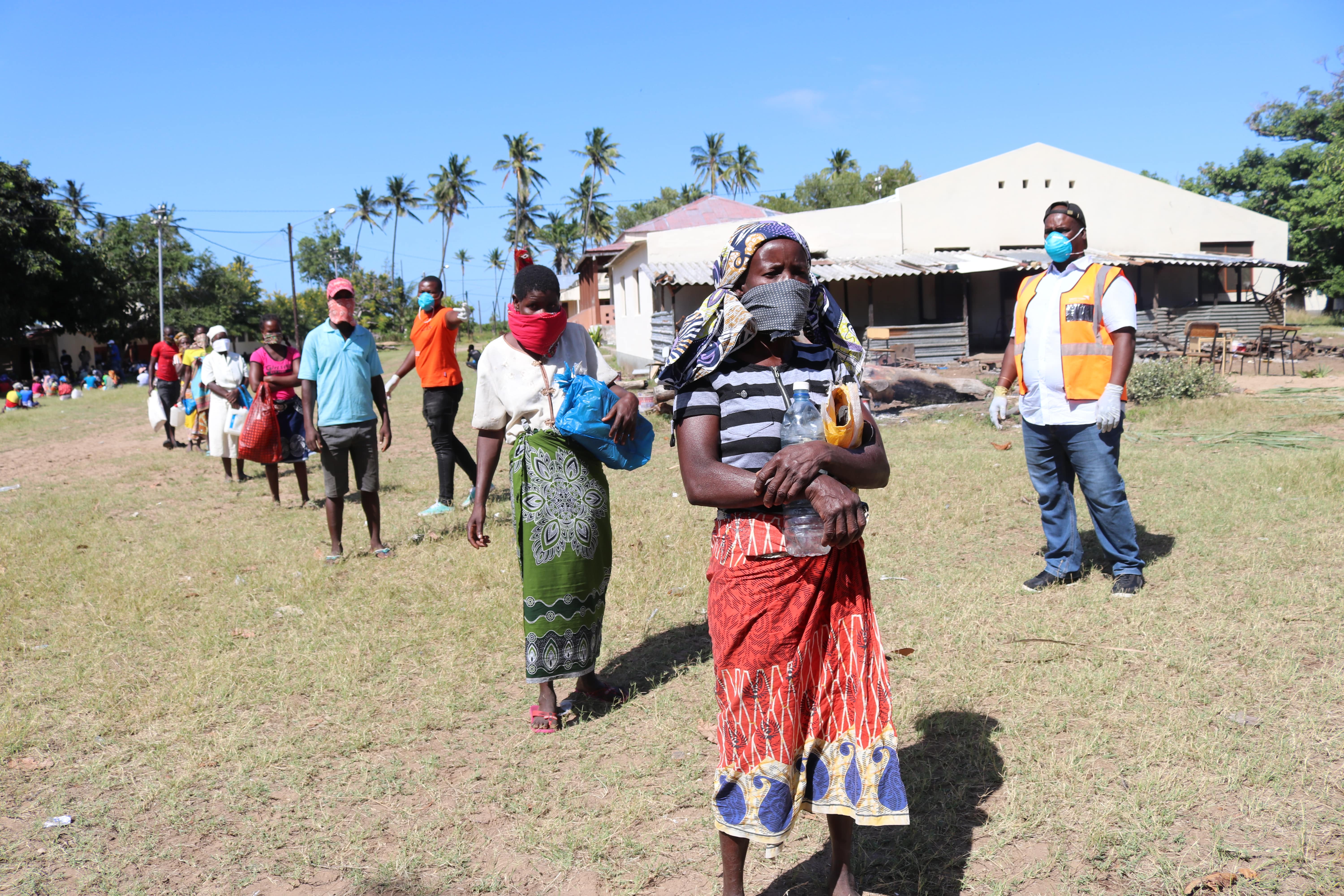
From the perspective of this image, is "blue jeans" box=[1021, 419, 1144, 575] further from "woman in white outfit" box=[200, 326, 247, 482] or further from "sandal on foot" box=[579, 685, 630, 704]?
"woman in white outfit" box=[200, 326, 247, 482]

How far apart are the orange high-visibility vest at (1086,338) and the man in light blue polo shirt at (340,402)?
4486mm

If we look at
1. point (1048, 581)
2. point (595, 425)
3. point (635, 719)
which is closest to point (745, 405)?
point (595, 425)

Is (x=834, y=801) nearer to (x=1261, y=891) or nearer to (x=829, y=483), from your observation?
(x=829, y=483)

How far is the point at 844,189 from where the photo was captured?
54562 mm

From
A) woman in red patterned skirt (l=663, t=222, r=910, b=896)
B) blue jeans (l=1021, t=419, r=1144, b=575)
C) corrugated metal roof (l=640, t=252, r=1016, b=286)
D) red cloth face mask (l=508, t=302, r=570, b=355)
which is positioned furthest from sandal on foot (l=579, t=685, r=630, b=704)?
corrugated metal roof (l=640, t=252, r=1016, b=286)

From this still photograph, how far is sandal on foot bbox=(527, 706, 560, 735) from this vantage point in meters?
3.89

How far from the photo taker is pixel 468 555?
6.55 meters

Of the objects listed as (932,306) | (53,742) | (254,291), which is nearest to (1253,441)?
(53,742)

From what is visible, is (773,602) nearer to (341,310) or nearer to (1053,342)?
(1053,342)

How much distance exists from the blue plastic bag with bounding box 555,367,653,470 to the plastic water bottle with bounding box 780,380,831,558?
4.94 ft

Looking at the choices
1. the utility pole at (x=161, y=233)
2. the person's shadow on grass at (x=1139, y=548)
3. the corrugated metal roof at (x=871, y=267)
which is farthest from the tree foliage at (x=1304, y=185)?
the utility pole at (x=161, y=233)

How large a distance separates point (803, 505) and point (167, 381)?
45.1ft

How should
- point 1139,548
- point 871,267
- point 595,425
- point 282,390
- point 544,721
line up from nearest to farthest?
1. point 595,425
2. point 544,721
3. point 1139,548
4. point 282,390
5. point 871,267

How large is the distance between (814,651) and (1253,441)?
30.2ft
